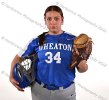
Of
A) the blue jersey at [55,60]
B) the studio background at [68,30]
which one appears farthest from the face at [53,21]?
the studio background at [68,30]

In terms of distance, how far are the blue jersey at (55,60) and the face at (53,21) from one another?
1.3 inches

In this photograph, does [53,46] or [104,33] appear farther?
[104,33]

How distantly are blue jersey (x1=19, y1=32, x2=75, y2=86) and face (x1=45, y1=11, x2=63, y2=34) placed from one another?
33mm

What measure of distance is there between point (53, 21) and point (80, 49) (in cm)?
17

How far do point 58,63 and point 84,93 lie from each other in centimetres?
96

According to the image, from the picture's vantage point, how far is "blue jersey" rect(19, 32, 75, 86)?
1.91m

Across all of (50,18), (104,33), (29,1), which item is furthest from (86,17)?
(50,18)

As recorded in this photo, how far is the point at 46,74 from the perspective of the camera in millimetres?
1909

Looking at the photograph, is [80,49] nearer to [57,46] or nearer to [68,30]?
[57,46]

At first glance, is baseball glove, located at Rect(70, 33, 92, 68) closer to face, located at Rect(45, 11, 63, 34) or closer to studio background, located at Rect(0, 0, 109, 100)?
face, located at Rect(45, 11, 63, 34)

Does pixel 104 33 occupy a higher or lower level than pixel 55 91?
higher

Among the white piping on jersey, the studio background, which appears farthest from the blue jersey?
the studio background

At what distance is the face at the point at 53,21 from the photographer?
1.93 meters

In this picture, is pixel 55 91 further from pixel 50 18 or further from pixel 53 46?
pixel 50 18
